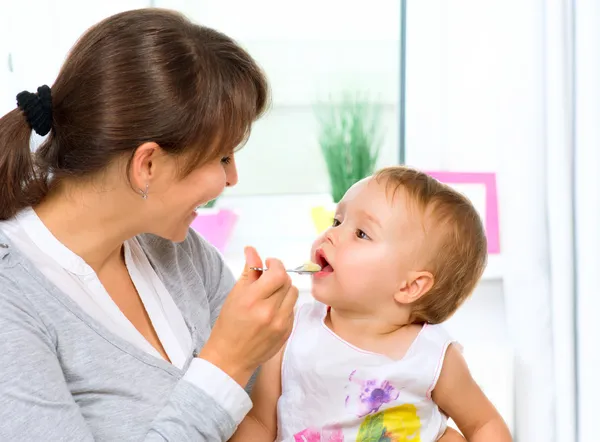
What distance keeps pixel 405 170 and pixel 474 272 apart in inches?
8.8

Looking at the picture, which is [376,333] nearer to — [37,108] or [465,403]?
[465,403]

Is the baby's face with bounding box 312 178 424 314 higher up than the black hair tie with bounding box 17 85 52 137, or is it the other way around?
the black hair tie with bounding box 17 85 52 137

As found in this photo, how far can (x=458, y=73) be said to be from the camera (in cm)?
257

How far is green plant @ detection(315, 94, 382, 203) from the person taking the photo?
8.16ft

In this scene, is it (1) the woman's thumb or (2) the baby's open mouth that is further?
(2) the baby's open mouth

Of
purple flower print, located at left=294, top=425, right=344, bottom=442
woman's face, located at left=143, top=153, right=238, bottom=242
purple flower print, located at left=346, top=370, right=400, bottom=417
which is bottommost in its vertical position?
purple flower print, located at left=294, top=425, right=344, bottom=442

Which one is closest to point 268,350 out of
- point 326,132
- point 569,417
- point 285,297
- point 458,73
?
point 285,297

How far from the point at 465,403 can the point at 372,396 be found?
178mm

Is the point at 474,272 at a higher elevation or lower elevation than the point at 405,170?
lower

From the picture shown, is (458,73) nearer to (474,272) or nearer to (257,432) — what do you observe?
(474,272)

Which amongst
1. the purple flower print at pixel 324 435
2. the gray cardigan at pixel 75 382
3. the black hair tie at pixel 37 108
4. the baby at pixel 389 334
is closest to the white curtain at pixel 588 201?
the baby at pixel 389 334

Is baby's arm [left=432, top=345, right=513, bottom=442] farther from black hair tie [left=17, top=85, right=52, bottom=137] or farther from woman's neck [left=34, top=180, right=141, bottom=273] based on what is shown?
black hair tie [left=17, top=85, right=52, bottom=137]

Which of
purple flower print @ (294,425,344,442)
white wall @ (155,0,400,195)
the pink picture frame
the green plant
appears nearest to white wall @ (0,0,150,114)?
white wall @ (155,0,400,195)

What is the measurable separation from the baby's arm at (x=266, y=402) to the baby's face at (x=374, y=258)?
17 cm
